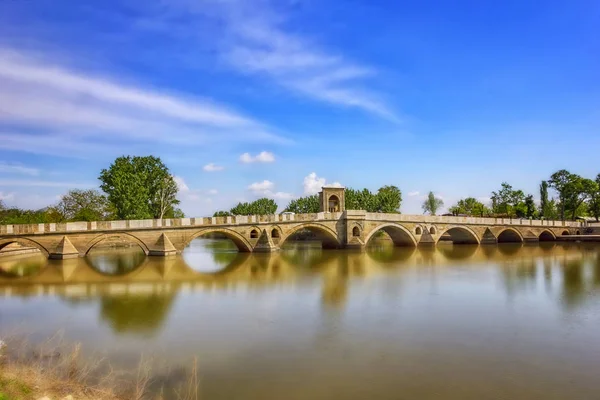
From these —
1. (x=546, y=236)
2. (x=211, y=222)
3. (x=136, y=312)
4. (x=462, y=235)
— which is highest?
(x=211, y=222)

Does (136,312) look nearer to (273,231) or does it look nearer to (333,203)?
(273,231)

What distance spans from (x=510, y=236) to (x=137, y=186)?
135 ft

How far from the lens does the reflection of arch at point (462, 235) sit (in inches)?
1753

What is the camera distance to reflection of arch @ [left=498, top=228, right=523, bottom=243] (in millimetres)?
47191

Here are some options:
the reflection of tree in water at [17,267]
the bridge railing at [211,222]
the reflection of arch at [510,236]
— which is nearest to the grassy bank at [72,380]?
the reflection of tree in water at [17,267]

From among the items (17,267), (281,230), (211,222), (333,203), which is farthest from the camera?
(333,203)

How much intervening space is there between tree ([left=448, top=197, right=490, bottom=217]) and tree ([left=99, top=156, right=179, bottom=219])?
1726 inches

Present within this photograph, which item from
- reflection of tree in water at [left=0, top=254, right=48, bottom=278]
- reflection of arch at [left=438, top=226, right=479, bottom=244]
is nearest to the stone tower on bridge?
reflection of arch at [left=438, top=226, right=479, bottom=244]

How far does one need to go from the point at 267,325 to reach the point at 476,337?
6.13m

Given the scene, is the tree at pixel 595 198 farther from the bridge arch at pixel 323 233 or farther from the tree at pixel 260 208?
the tree at pixel 260 208

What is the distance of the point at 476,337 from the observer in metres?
11.6

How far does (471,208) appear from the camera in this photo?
2840 inches

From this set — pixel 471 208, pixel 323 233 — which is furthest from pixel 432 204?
pixel 323 233

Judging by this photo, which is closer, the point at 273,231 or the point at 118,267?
the point at 118,267
